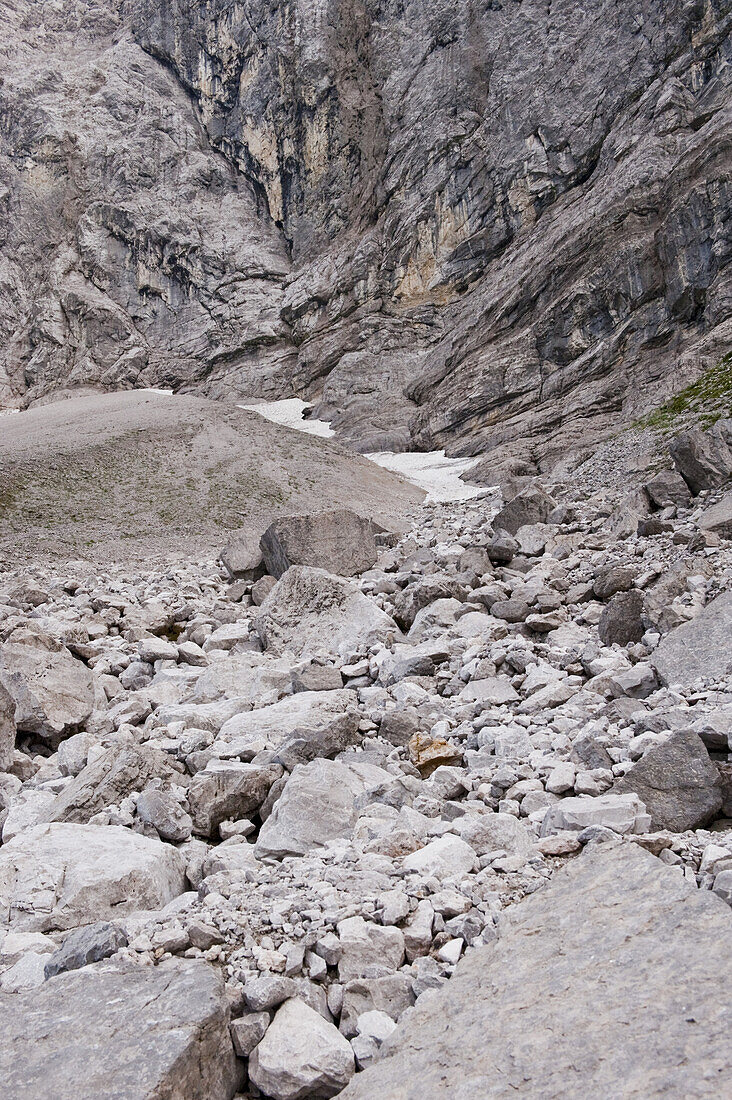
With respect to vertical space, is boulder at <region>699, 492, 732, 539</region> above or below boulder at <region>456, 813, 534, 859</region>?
above

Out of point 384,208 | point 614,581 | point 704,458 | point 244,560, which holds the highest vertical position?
point 384,208

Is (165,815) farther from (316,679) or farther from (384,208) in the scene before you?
(384,208)

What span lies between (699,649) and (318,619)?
6.66 meters

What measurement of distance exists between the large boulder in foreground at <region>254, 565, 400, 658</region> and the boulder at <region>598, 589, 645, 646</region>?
3637 millimetres

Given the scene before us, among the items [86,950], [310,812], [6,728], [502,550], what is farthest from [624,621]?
[6,728]

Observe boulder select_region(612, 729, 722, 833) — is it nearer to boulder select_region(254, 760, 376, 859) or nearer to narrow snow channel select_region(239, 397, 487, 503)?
boulder select_region(254, 760, 376, 859)

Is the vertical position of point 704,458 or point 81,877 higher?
point 704,458

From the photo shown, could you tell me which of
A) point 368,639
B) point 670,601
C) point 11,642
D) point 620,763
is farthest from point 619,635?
point 11,642

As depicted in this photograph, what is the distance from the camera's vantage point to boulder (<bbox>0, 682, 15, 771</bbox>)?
8.24m

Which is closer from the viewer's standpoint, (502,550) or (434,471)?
(502,550)

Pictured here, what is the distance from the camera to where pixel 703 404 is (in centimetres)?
2388

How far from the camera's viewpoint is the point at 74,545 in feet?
74.6

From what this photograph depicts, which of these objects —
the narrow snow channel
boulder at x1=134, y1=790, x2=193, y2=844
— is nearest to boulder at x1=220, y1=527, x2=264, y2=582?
boulder at x1=134, y1=790, x2=193, y2=844

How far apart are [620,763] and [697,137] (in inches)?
1984
